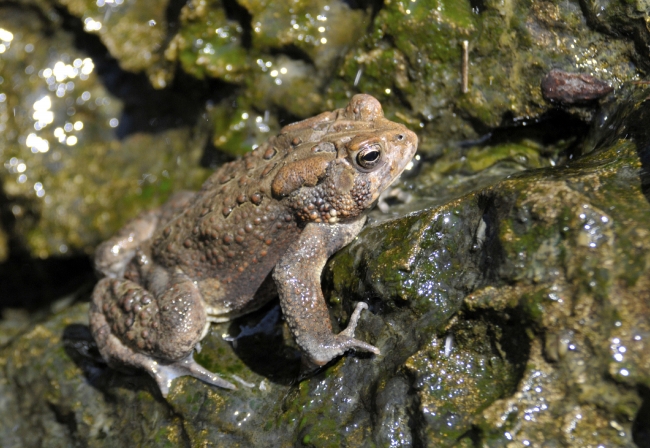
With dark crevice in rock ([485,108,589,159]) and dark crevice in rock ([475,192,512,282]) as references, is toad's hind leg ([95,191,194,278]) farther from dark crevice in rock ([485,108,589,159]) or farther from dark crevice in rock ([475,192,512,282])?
dark crevice in rock ([485,108,589,159])

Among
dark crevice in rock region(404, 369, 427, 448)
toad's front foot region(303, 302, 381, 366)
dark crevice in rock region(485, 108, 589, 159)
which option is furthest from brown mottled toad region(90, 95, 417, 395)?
dark crevice in rock region(485, 108, 589, 159)

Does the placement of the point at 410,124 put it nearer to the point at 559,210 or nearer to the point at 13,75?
the point at 559,210

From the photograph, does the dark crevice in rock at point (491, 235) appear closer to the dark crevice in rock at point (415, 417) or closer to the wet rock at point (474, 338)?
the wet rock at point (474, 338)

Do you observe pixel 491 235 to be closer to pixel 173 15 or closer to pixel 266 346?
pixel 266 346

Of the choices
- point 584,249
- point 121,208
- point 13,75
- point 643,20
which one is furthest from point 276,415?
point 13,75

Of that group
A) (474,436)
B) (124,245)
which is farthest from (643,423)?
(124,245)

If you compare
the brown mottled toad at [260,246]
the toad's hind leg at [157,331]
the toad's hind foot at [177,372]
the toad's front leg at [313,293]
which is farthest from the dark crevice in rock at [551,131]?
the toad's hind foot at [177,372]
